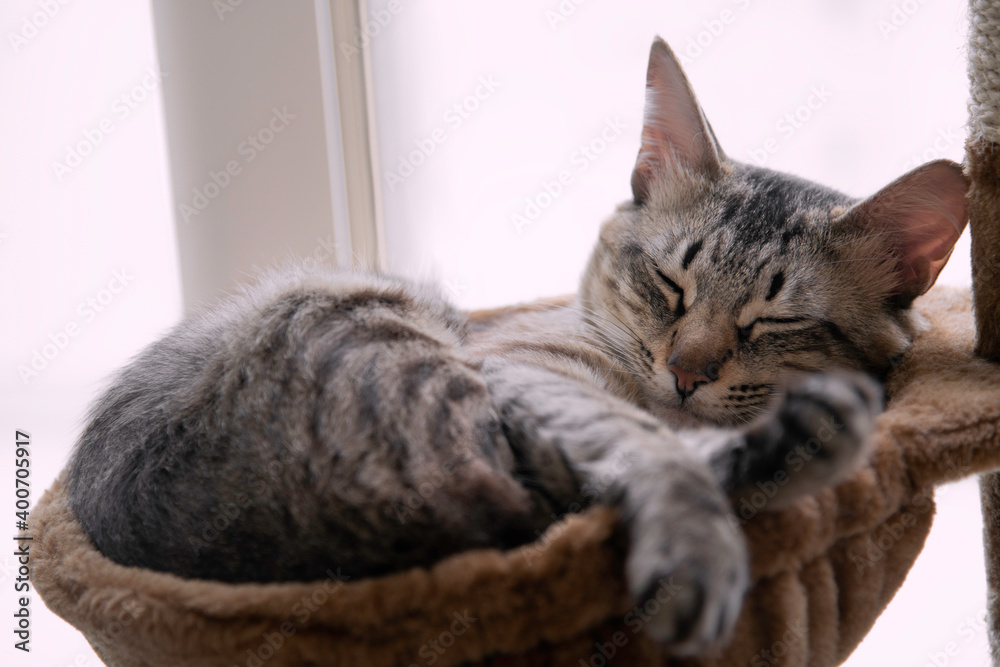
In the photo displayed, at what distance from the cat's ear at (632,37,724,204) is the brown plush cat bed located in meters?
0.66

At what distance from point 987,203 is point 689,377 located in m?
0.55

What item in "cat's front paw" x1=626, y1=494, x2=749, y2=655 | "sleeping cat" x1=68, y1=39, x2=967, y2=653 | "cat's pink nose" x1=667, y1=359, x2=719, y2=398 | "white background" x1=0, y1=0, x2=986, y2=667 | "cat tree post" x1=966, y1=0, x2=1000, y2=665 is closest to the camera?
"cat's front paw" x1=626, y1=494, x2=749, y2=655

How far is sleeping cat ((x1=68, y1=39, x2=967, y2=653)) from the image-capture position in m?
0.77

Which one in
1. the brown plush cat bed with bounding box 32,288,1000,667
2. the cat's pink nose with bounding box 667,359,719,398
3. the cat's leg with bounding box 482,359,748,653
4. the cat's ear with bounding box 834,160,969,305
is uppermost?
the cat's ear with bounding box 834,160,969,305

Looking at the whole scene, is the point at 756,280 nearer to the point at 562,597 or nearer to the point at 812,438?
the point at 812,438

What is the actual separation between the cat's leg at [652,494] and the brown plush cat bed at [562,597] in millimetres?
62

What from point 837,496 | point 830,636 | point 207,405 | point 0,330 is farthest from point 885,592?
point 0,330

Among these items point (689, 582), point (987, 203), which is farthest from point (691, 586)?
point (987, 203)

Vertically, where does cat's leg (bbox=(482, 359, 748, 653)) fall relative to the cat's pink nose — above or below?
above

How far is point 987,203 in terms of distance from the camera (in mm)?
1093

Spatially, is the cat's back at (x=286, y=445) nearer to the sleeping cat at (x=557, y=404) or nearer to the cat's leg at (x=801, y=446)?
the sleeping cat at (x=557, y=404)

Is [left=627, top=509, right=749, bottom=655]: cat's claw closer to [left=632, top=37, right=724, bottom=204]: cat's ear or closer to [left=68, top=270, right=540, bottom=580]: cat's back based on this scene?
[left=68, top=270, right=540, bottom=580]: cat's back

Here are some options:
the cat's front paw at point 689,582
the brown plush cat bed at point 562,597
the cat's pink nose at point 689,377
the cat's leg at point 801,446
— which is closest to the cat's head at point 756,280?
the cat's pink nose at point 689,377

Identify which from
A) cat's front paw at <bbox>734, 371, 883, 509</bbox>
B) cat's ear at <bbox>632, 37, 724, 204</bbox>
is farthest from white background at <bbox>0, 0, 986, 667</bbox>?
cat's front paw at <bbox>734, 371, 883, 509</bbox>
